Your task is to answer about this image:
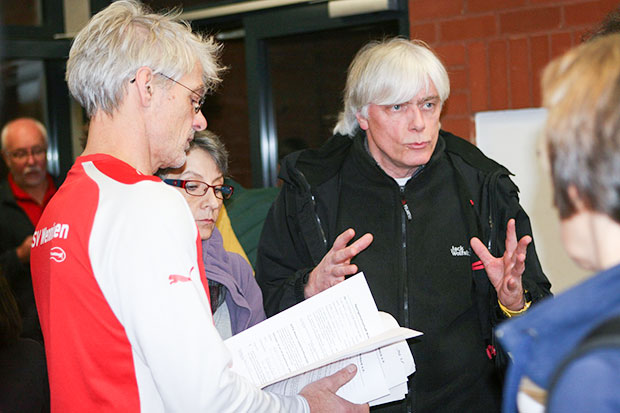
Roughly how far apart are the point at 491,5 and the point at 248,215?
1.36 m

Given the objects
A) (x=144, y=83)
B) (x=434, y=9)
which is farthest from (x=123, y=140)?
(x=434, y=9)

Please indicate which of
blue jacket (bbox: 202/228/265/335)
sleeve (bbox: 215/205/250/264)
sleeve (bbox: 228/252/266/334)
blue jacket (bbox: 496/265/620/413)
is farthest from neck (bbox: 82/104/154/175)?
sleeve (bbox: 215/205/250/264)

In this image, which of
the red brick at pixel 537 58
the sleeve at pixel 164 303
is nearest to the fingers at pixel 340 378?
the sleeve at pixel 164 303

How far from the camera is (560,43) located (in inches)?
110

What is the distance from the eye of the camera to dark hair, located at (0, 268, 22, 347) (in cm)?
219

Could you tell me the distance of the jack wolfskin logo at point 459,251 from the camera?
2.12m

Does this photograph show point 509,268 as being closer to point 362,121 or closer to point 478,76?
point 362,121

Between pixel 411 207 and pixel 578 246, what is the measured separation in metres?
1.30

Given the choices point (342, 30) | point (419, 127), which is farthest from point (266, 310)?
point (342, 30)

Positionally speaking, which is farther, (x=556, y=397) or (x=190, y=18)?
(x=190, y=18)

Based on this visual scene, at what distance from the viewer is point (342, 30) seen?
3.62 m

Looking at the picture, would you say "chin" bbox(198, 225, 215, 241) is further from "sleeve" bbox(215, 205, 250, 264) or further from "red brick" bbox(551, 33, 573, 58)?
"red brick" bbox(551, 33, 573, 58)

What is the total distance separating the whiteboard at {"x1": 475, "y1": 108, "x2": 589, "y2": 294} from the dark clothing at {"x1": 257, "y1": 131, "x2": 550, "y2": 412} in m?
0.65

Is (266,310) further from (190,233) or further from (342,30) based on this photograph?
(342,30)
